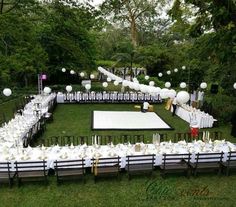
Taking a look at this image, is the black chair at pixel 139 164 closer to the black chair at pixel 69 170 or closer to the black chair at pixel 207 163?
the black chair at pixel 207 163

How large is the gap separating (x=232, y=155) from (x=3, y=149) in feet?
26.0

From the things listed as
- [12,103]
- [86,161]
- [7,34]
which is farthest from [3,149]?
[12,103]

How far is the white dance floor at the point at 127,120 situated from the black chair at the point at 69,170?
7.90 metres

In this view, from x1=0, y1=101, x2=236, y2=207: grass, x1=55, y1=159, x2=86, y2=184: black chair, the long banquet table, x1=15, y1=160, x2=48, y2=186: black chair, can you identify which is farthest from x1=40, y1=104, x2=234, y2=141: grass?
x1=55, y1=159, x2=86, y2=184: black chair

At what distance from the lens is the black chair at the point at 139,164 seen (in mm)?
9711

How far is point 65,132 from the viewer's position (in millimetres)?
16188

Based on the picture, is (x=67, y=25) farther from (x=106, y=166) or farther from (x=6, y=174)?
(x=6, y=174)

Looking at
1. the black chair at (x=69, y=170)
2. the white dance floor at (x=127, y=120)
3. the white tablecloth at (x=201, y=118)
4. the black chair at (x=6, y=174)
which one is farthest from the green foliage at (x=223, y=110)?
the black chair at (x=6, y=174)

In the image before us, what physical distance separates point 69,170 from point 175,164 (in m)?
3.55

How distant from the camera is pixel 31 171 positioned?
9.23m

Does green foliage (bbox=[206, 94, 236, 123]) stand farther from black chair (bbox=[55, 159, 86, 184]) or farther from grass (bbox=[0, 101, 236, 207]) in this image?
black chair (bbox=[55, 159, 86, 184])

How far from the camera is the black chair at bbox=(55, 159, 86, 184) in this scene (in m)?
9.21

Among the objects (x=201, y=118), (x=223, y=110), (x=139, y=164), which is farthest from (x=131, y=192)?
(x=223, y=110)

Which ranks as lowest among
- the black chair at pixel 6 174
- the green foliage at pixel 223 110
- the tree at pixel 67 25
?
the black chair at pixel 6 174
